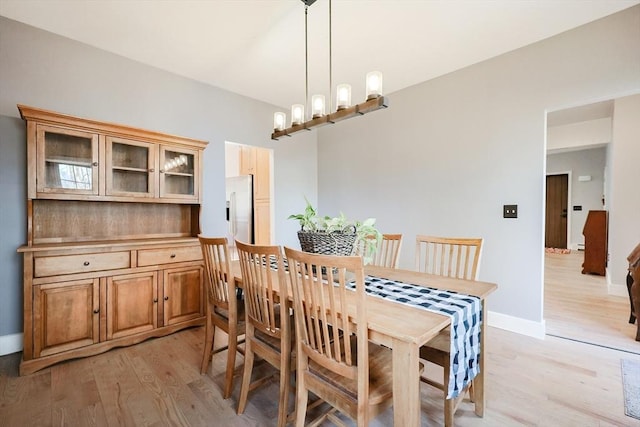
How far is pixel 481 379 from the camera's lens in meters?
1.60

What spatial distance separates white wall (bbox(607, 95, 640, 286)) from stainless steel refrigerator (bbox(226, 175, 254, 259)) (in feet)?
16.5

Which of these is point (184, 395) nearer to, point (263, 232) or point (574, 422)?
point (574, 422)

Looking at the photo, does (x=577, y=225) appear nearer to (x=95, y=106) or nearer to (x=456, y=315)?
(x=456, y=315)

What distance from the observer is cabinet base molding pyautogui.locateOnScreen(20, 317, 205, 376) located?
Result: 6.58ft


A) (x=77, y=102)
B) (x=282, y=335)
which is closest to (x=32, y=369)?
(x=282, y=335)

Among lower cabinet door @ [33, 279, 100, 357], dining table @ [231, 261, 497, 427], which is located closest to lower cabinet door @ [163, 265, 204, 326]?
lower cabinet door @ [33, 279, 100, 357]

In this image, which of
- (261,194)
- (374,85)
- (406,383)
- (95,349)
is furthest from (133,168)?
(406,383)

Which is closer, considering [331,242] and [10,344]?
[331,242]

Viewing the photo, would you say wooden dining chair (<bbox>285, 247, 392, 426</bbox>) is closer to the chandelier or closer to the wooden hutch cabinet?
the chandelier

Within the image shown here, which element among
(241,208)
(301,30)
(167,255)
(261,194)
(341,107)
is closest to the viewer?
(341,107)

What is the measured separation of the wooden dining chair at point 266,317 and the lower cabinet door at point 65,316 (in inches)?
56.5

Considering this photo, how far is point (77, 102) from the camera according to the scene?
257cm

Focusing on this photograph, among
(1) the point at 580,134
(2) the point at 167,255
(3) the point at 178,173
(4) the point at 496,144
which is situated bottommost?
(2) the point at 167,255

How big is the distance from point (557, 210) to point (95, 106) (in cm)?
929
